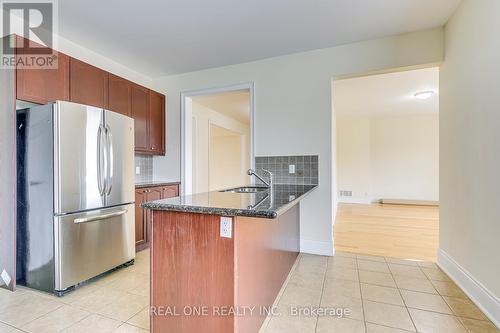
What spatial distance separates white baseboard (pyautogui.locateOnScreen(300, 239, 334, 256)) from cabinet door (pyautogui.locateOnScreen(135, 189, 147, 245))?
2.07 metres

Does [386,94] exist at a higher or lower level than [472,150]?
higher

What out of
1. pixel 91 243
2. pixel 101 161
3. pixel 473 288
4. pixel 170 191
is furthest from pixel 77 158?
pixel 473 288

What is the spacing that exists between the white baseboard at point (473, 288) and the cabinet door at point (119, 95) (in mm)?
3995

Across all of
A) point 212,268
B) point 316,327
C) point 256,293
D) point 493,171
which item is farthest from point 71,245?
point 493,171

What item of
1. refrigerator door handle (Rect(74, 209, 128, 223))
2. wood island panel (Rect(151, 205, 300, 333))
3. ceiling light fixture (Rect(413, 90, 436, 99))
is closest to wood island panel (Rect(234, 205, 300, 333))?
wood island panel (Rect(151, 205, 300, 333))

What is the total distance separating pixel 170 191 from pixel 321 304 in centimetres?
250

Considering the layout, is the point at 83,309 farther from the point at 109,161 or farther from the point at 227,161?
A: the point at 227,161

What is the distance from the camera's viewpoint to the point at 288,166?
322 cm

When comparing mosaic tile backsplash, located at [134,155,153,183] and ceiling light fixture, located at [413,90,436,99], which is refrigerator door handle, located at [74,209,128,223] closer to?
mosaic tile backsplash, located at [134,155,153,183]

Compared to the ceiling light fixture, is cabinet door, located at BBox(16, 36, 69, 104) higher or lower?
lower

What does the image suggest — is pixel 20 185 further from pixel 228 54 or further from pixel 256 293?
pixel 228 54

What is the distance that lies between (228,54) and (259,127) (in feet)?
3.42

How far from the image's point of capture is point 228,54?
3.19 meters

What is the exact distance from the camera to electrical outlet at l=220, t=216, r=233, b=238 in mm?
1272
